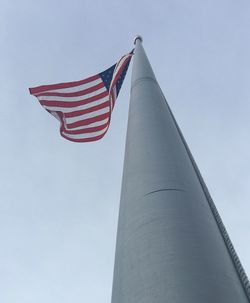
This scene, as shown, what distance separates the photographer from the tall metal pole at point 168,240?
530 cm

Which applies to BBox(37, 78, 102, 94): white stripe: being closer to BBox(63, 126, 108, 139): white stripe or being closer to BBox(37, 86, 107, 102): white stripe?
BBox(37, 86, 107, 102): white stripe

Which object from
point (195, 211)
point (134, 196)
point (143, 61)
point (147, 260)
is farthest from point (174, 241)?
point (143, 61)

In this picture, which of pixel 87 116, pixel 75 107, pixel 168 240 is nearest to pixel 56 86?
pixel 75 107

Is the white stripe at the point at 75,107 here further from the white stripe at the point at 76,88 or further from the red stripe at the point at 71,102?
the white stripe at the point at 76,88

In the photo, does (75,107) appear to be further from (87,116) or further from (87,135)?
(87,135)

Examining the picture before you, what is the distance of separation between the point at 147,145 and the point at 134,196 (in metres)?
1.57

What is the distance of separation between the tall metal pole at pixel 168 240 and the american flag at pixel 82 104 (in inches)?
269

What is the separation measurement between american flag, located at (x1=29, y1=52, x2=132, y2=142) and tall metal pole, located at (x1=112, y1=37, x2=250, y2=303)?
269 inches

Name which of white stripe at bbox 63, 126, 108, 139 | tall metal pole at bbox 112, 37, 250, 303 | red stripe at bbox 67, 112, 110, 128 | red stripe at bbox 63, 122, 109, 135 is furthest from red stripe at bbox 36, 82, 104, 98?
tall metal pole at bbox 112, 37, 250, 303

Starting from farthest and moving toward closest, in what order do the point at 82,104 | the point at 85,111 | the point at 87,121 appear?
the point at 82,104
the point at 85,111
the point at 87,121

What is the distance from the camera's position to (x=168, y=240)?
5.96 metres

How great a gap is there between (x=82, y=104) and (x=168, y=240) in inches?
442

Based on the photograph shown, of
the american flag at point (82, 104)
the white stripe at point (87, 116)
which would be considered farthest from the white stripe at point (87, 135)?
the white stripe at point (87, 116)

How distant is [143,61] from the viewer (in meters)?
15.5
